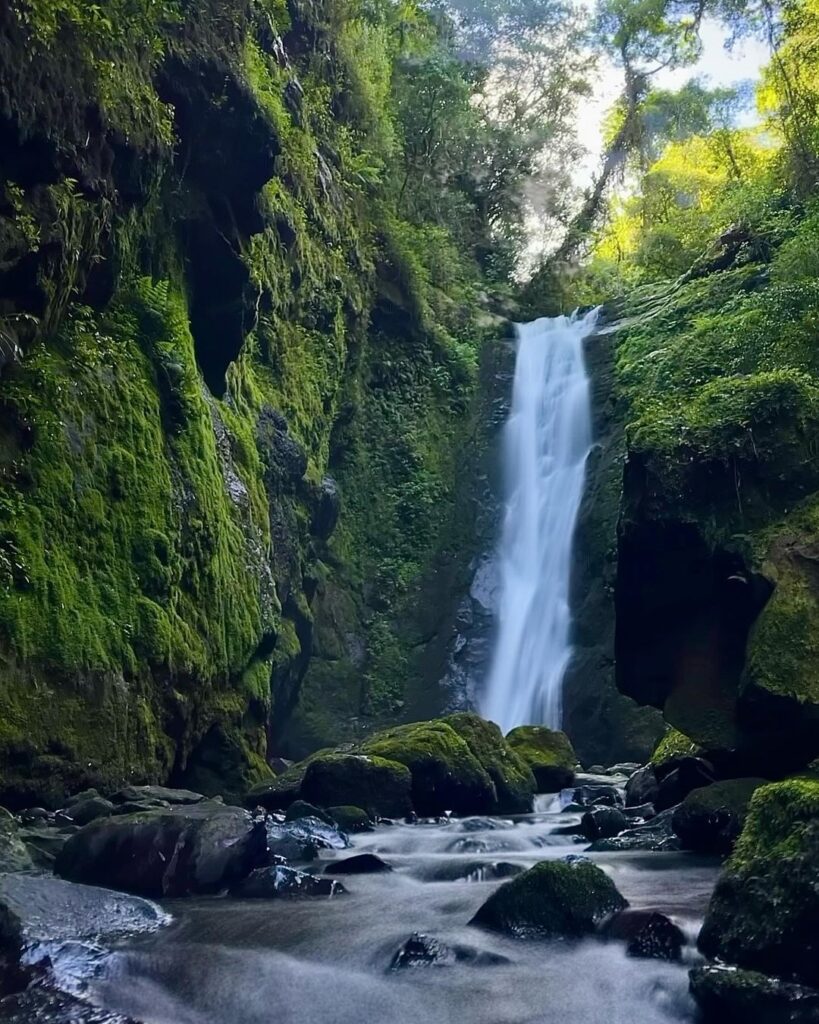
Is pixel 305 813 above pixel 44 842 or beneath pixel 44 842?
beneath

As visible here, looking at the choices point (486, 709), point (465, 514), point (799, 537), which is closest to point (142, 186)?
point (799, 537)

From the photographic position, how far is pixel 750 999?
4023 mm

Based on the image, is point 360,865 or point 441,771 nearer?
point 360,865

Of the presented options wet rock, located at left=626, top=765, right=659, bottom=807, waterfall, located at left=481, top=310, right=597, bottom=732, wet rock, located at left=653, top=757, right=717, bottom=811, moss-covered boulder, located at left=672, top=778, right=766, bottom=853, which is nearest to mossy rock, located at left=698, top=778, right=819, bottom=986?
moss-covered boulder, located at left=672, top=778, right=766, bottom=853

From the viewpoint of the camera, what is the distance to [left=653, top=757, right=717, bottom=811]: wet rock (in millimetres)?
9766

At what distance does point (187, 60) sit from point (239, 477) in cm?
541

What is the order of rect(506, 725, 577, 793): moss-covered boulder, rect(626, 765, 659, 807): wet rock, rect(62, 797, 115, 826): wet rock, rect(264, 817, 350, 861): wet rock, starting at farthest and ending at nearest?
rect(506, 725, 577, 793): moss-covered boulder, rect(626, 765, 659, 807): wet rock, rect(264, 817, 350, 861): wet rock, rect(62, 797, 115, 826): wet rock

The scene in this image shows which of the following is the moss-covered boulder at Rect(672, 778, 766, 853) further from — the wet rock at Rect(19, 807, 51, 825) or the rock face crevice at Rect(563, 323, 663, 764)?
the rock face crevice at Rect(563, 323, 663, 764)

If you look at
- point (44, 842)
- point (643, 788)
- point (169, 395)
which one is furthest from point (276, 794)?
point (169, 395)

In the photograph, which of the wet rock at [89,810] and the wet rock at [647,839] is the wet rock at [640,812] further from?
the wet rock at [89,810]

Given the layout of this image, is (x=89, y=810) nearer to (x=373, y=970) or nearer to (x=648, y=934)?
(x=373, y=970)

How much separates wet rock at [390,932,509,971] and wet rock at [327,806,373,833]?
441 centimetres

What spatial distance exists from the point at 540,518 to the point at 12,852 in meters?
15.9

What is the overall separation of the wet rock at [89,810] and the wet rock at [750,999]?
16.3 ft
